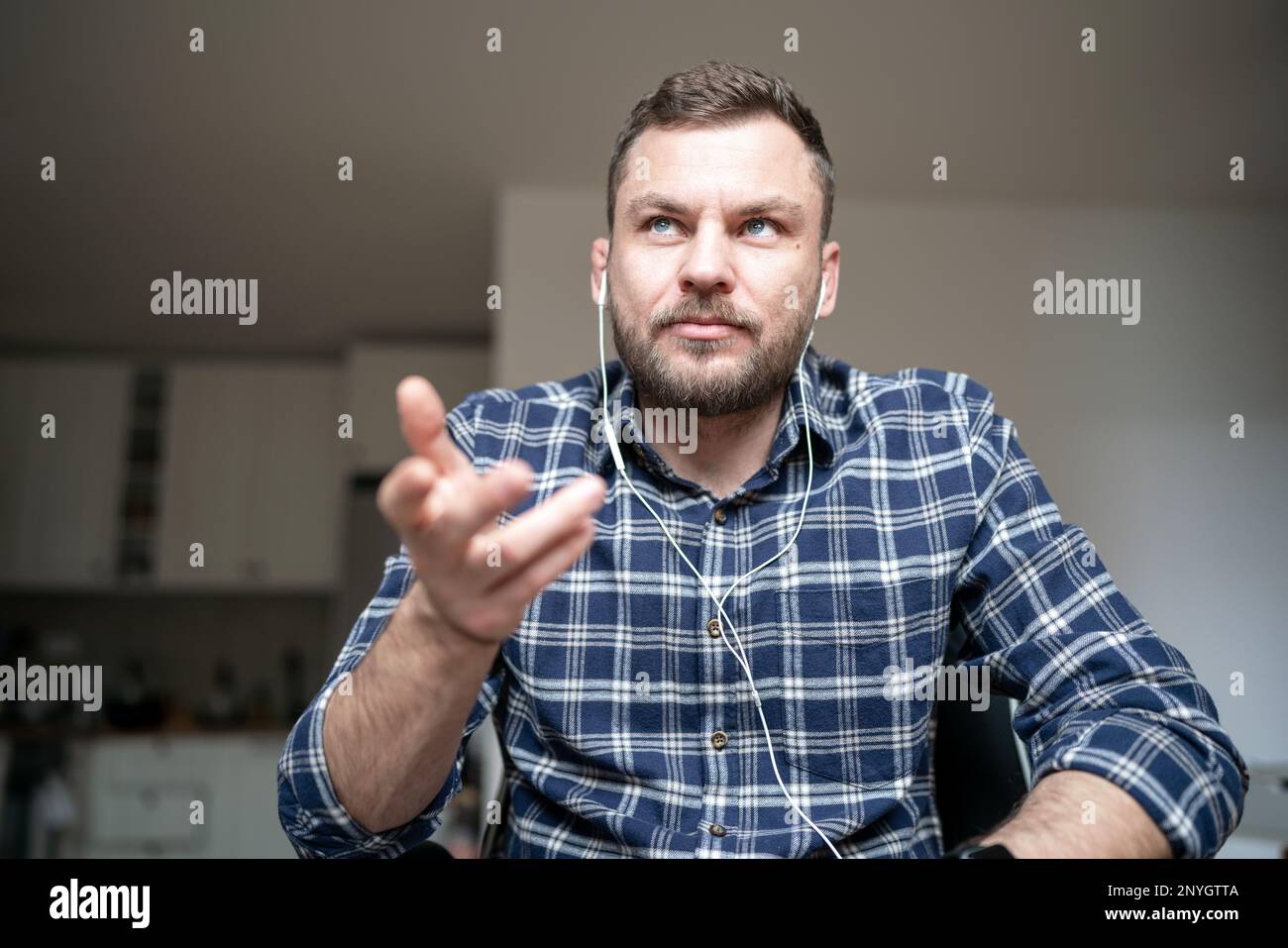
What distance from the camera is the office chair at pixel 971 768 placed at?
98cm

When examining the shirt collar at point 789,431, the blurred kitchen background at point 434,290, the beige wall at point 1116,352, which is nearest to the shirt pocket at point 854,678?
the shirt collar at point 789,431

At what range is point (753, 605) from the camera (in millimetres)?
1003

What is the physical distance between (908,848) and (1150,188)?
2.75 meters

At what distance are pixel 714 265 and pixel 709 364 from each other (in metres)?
0.10

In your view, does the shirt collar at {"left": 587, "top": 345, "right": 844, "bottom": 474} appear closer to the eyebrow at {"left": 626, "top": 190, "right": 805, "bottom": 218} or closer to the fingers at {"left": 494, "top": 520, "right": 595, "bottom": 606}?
the eyebrow at {"left": 626, "top": 190, "right": 805, "bottom": 218}

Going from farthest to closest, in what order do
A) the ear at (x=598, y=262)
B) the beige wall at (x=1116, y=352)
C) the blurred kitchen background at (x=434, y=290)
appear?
the beige wall at (x=1116, y=352), the blurred kitchen background at (x=434, y=290), the ear at (x=598, y=262)

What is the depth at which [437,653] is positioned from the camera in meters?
0.66

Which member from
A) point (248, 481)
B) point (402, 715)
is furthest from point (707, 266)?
point (248, 481)

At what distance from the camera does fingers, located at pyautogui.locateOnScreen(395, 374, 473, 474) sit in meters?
0.56

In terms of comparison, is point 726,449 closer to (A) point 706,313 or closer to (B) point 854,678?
(A) point 706,313

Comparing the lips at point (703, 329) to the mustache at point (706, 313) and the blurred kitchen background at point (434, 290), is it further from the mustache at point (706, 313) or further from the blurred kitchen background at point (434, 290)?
the blurred kitchen background at point (434, 290)
